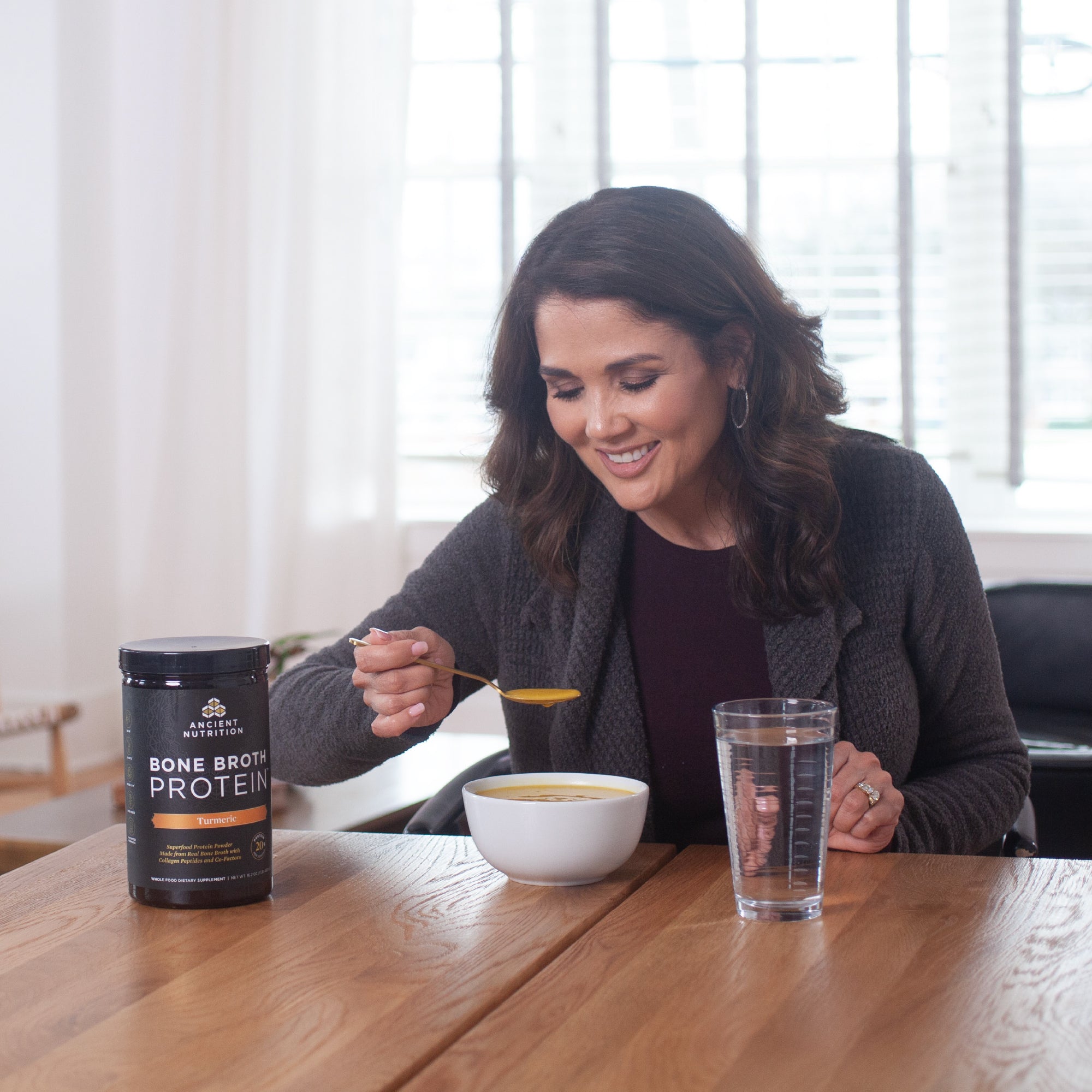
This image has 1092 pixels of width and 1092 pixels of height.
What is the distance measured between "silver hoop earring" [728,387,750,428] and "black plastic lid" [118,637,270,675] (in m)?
0.71

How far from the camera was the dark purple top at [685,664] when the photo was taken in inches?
53.4

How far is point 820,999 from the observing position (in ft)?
2.29

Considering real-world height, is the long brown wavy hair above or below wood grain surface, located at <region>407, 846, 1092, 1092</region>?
above

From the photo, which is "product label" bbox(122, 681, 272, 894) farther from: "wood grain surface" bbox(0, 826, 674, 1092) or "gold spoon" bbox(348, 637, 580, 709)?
"gold spoon" bbox(348, 637, 580, 709)

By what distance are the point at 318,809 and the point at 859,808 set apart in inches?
52.5

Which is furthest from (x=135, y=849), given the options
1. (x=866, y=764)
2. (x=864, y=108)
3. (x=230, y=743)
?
(x=864, y=108)

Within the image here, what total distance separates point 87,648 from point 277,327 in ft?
3.78

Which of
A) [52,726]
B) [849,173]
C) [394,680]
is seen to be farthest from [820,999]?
[849,173]

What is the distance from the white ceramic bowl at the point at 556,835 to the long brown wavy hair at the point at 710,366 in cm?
48

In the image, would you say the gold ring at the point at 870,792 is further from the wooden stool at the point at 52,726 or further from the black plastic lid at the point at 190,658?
the wooden stool at the point at 52,726

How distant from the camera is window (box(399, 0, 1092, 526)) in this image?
3924mm

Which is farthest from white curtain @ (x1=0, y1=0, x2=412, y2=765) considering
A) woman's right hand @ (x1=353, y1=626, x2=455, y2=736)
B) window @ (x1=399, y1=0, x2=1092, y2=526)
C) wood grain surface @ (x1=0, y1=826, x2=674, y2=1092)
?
wood grain surface @ (x1=0, y1=826, x2=674, y2=1092)

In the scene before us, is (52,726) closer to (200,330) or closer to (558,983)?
(200,330)

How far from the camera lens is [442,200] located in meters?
4.39
